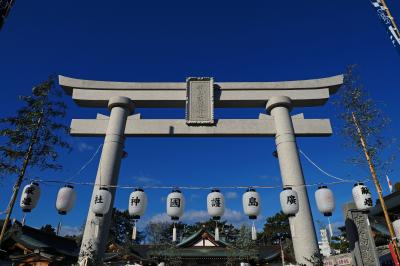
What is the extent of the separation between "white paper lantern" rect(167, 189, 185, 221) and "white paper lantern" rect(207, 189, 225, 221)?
32.5 inches

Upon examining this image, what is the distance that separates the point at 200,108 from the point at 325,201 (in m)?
4.98

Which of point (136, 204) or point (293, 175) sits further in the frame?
point (293, 175)

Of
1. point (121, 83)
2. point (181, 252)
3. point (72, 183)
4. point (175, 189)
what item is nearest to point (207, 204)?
point (175, 189)

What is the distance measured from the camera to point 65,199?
28.6ft

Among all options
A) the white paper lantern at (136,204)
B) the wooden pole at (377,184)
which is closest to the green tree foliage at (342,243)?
the wooden pole at (377,184)

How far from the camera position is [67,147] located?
35.0ft

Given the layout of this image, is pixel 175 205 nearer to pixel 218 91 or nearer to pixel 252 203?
pixel 252 203

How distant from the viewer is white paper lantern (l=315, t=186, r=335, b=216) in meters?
8.66

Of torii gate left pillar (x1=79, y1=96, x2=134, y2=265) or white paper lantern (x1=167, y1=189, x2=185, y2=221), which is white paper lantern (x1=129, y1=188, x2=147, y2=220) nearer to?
torii gate left pillar (x1=79, y1=96, x2=134, y2=265)

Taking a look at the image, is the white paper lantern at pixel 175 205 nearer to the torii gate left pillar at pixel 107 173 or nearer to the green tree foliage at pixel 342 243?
the torii gate left pillar at pixel 107 173

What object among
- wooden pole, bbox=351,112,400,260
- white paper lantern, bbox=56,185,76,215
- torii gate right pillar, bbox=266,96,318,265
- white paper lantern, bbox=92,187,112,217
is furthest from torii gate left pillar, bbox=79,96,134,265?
wooden pole, bbox=351,112,400,260

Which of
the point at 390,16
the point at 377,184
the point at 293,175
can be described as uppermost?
the point at 390,16

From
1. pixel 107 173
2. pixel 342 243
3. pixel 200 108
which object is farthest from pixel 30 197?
pixel 342 243

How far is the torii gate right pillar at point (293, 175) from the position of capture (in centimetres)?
835
